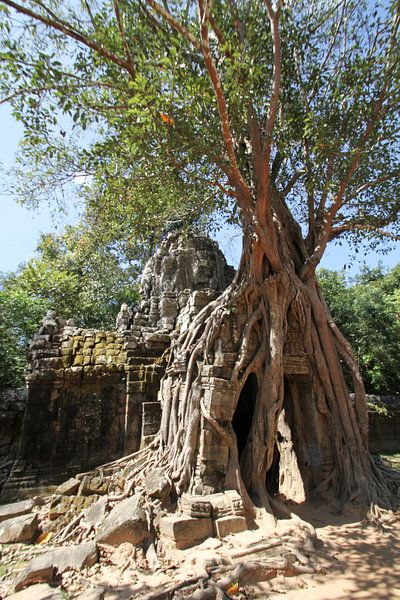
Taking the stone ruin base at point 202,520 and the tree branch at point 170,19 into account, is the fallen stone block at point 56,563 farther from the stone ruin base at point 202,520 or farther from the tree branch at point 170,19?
the tree branch at point 170,19

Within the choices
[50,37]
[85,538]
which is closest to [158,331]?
[85,538]

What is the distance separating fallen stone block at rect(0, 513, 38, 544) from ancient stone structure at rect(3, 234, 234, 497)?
5.12 ft

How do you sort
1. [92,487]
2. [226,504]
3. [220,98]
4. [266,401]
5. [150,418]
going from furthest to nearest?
[150,418]
[266,401]
[92,487]
[220,98]
[226,504]

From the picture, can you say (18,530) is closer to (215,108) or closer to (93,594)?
(93,594)

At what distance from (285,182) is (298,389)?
483 cm

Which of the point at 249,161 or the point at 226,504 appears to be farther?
the point at 249,161

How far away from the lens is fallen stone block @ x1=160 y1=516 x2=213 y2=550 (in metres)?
3.80

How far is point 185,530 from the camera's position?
3.87 m

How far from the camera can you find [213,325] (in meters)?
5.46

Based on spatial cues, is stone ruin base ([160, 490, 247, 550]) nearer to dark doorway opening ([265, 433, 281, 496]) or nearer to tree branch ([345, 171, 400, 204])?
dark doorway opening ([265, 433, 281, 496])

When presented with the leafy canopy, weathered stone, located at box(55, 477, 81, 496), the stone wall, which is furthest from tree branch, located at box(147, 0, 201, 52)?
the stone wall

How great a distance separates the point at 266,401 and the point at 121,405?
3.17m

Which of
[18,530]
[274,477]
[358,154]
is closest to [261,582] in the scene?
[18,530]

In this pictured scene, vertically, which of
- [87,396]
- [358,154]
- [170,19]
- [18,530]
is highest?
[170,19]
